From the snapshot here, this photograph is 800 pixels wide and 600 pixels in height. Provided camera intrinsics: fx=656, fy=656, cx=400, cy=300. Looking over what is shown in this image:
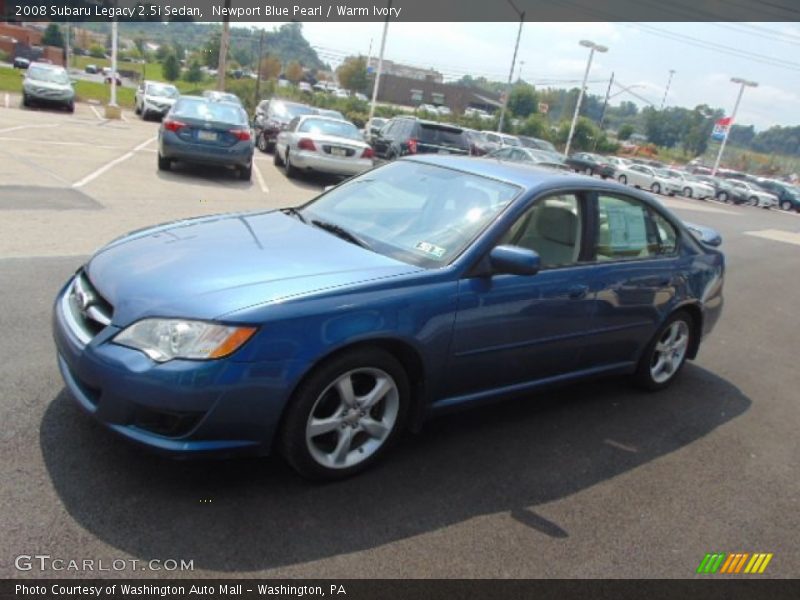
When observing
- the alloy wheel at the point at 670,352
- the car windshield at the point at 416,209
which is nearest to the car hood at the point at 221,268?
the car windshield at the point at 416,209

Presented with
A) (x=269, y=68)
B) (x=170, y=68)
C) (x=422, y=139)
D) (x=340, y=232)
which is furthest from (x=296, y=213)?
(x=269, y=68)

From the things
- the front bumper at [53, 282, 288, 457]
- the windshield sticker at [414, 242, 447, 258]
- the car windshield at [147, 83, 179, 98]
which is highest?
the windshield sticker at [414, 242, 447, 258]

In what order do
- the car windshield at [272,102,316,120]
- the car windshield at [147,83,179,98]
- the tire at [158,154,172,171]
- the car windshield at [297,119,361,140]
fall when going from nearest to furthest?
the tire at [158,154,172,171] < the car windshield at [297,119,361,140] < the car windshield at [272,102,316,120] < the car windshield at [147,83,179,98]

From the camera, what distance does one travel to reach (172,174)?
12688mm

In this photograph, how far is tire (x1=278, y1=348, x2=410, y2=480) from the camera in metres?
2.91

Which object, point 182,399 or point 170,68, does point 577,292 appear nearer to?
point 182,399

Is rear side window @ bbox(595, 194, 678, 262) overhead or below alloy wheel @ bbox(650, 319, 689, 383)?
overhead

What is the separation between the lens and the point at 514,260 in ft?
11.0

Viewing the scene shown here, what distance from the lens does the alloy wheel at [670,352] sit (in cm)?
487

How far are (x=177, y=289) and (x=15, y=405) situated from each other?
1.25m

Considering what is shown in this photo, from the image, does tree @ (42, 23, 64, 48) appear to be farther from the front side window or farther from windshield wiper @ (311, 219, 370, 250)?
the front side window

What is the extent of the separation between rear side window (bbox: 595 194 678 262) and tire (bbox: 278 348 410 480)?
68.6 inches

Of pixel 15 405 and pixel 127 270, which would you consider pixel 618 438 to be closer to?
pixel 127 270

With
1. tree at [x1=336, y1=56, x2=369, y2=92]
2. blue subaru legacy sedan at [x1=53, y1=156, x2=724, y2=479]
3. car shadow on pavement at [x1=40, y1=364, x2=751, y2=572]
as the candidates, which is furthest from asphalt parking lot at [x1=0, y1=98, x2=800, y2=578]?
tree at [x1=336, y1=56, x2=369, y2=92]
